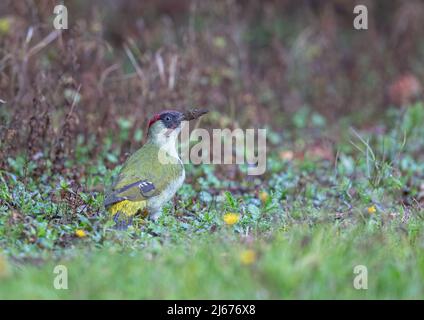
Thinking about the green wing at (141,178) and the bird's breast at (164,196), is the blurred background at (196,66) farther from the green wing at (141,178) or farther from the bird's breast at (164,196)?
the bird's breast at (164,196)

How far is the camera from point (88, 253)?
5.09m

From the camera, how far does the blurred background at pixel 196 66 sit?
8.04 metres

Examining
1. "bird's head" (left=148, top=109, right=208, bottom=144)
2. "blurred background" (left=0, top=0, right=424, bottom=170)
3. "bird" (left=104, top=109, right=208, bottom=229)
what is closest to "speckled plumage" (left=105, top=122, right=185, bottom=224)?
"bird" (left=104, top=109, right=208, bottom=229)

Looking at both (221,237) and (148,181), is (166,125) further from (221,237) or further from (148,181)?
(221,237)

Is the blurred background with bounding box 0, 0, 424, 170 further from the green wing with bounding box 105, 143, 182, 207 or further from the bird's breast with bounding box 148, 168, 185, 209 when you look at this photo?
the bird's breast with bounding box 148, 168, 185, 209

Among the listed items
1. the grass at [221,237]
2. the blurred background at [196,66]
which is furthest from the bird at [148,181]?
the blurred background at [196,66]

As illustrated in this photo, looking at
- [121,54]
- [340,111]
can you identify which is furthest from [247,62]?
[121,54]

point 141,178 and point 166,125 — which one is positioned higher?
point 166,125

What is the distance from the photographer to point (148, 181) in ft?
20.6

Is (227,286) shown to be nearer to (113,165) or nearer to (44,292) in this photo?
(44,292)

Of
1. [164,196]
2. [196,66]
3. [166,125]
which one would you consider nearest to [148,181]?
[164,196]

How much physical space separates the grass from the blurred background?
46 centimetres

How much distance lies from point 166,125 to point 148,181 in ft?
2.85

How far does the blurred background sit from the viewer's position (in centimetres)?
804
